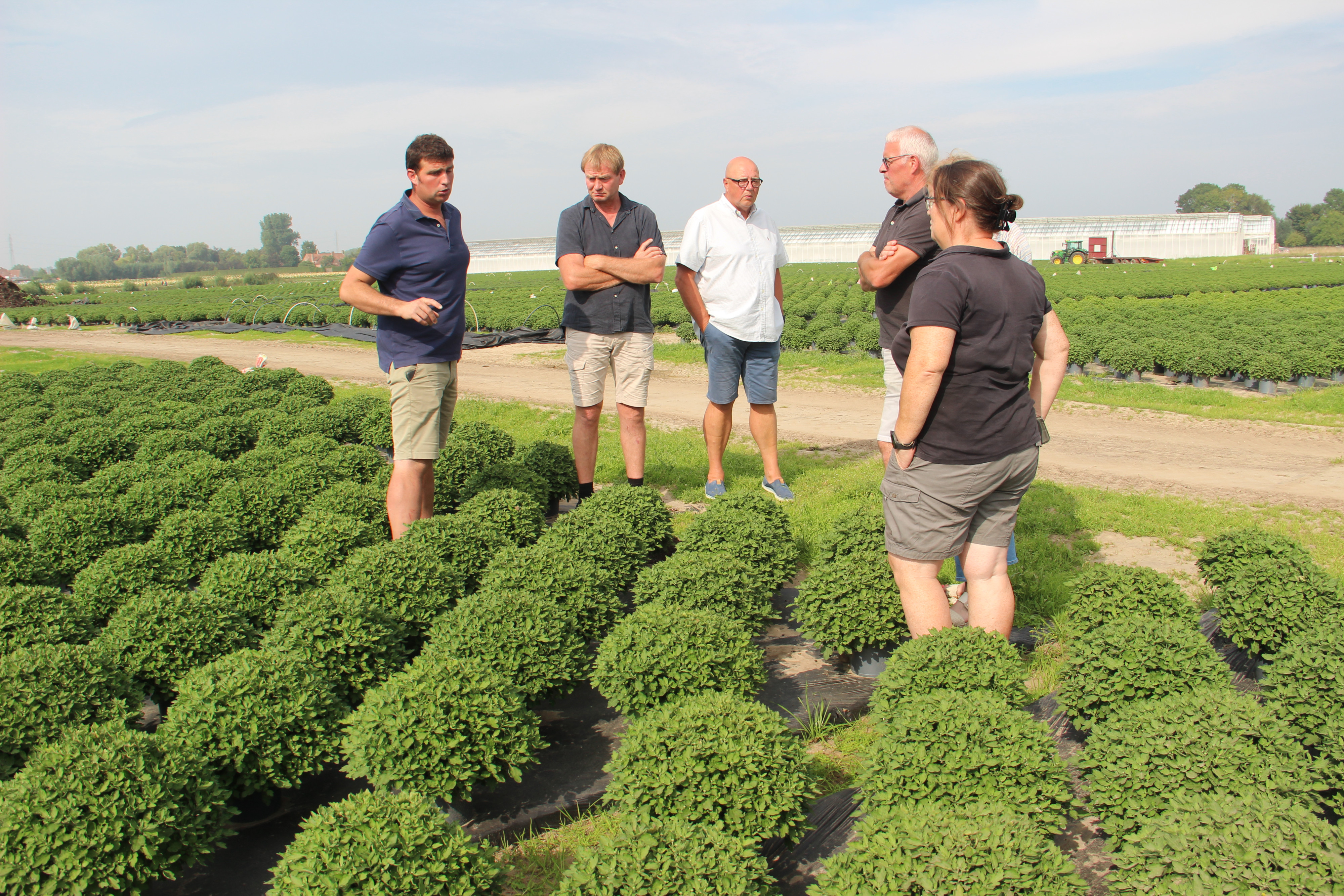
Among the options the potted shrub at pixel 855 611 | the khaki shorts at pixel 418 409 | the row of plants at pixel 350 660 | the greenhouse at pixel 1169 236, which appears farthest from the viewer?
the greenhouse at pixel 1169 236

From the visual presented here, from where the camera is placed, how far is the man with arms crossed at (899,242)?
4.43 m

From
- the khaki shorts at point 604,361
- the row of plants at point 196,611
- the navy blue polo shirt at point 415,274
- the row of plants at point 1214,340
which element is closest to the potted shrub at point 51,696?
the row of plants at point 196,611

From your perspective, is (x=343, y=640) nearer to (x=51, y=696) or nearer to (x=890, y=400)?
(x=51, y=696)

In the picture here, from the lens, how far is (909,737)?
2.83m

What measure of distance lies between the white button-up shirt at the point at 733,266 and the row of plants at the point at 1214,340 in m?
9.01

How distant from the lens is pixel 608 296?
5.82m

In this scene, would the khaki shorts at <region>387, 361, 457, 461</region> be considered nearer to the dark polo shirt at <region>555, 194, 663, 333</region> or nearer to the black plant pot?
the dark polo shirt at <region>555, 194, 663, 333</region>

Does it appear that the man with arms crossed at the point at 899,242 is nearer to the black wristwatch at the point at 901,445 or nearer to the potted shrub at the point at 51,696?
the black wristwatch at the point at 901,445

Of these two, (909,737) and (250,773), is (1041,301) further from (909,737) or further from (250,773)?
(250,773)

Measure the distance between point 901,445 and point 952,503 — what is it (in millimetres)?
298

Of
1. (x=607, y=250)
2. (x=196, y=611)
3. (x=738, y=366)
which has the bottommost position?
(x=196, y=611)

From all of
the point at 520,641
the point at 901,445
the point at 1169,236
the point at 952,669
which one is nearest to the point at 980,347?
the point at 901,445

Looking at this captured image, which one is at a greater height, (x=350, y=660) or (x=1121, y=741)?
(x=350, y=660)

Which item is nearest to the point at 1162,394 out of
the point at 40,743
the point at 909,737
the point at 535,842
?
the point at 909,737
